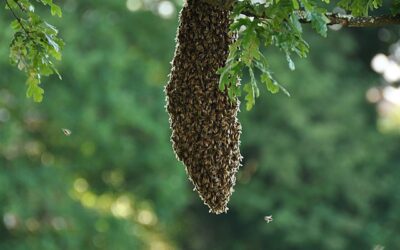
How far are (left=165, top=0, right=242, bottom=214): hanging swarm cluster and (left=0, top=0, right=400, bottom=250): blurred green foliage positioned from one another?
43.3 feet

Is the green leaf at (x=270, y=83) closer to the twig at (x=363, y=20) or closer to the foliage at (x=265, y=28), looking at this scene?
the foliage at (x=265, y=28)

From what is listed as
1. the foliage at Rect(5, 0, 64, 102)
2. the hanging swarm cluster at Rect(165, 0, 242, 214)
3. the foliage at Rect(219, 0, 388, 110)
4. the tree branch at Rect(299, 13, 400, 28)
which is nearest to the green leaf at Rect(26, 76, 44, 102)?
the foliage at Rect(5, 0, 64, 102)

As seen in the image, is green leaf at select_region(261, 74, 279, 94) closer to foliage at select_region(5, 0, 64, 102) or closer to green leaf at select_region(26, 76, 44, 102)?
foliage at select_region(5, 0, 64, 102)

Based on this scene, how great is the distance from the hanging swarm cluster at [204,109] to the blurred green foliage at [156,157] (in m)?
13.2

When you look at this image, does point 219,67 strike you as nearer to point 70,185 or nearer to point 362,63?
point 70,185

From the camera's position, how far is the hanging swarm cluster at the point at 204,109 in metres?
5.12

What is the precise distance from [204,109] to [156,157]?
1522 centimetres

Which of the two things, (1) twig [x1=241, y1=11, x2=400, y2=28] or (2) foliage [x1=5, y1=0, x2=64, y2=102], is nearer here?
(1) twig [x1=241, y1=11, x2=400, y2=28]

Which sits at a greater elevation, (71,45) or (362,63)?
(362,63)

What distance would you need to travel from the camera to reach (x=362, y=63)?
24.6 m

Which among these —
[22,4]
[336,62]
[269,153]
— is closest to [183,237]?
[269,153]

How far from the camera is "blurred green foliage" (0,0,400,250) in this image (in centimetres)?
1912

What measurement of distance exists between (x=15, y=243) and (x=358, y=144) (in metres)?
7.83

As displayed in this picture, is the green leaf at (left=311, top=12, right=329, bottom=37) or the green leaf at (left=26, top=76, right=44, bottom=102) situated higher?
the green leaf at (left=26, top=76, right=44, bottom=102)
